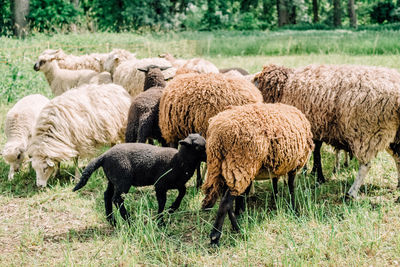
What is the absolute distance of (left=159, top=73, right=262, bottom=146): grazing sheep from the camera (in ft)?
15.7

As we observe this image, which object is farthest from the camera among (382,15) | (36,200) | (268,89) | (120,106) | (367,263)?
(382,15)

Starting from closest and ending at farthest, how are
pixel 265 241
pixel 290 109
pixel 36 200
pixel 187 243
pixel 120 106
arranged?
1. pixel 265 241
2. pixel 187 243
3. pixel 290 109
4. pixel 36 200
5. pixel 120 106

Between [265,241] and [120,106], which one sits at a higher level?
[120,106]

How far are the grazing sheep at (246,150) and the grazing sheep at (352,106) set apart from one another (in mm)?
902

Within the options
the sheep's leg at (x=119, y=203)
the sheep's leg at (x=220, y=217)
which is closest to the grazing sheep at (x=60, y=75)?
the sheep's leg at (x=119, y=203)

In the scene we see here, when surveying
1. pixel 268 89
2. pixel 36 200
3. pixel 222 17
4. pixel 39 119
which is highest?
pixel 222 17

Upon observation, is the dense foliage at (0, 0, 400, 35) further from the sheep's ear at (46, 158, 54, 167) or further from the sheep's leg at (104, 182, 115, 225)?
the sheep's leg at (104, 182, 115, 225)

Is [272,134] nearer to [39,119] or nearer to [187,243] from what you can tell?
[187,243]

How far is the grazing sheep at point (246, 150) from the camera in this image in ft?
12.2

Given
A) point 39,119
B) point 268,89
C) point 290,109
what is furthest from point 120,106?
point 290,109

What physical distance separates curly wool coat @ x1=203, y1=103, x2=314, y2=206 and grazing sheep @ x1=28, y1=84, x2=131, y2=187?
235 cm

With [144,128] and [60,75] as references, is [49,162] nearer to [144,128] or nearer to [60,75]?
[144,128]

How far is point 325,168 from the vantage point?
19.7 feet

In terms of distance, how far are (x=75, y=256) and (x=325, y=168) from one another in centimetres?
383
